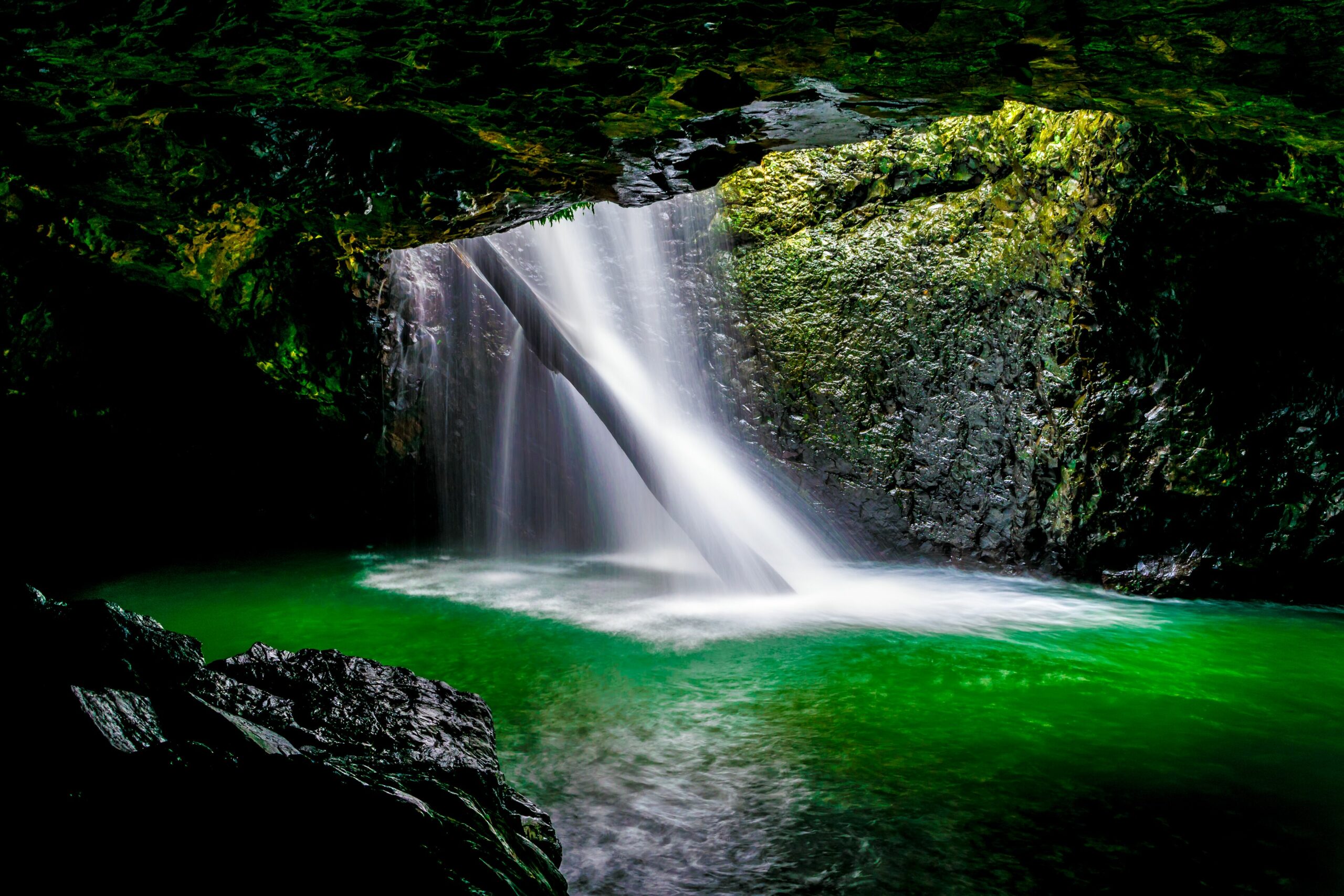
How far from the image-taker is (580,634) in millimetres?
5227

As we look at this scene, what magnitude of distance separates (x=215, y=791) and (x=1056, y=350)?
6404 mm

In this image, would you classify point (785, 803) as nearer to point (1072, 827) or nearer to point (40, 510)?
point (1072, 827)

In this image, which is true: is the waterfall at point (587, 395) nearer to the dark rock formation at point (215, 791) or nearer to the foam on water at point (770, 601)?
the foam on water at point (770, 601)

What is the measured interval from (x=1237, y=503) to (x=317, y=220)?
7.11m

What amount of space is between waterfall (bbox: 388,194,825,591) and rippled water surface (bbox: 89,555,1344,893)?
4.44 ft

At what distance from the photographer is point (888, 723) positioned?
3.54 meters

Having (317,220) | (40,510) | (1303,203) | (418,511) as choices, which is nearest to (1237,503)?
(1303,203)

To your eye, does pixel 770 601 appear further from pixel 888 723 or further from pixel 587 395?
pixel 587 395

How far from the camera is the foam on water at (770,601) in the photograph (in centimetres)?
534

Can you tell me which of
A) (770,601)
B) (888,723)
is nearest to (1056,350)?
(770,601)

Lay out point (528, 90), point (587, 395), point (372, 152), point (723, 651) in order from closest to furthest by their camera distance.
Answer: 1. point (528, 90)
2. point (372, 152)
3. point (723, 651)
4. point (587, 395)

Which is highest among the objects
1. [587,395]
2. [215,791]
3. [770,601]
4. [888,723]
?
[587,395]

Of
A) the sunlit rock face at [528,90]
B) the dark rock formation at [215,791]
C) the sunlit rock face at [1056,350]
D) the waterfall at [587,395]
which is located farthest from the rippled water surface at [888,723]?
the sunlit rock face at [528,90]

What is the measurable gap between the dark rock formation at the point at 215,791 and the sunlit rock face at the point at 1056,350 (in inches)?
215
